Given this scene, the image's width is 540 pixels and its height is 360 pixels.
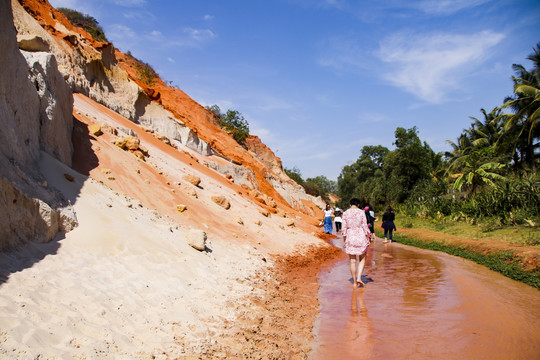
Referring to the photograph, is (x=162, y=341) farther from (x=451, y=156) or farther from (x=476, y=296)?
(x=451, y=156)

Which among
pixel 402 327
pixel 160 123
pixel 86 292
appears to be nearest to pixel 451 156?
pixel 160 123

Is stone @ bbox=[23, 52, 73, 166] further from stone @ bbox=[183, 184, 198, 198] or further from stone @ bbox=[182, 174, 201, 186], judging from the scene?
stone @ bbox=[182, 174, 201, 186]

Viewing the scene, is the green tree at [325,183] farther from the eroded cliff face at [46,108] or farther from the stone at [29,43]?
the stone at [29,43]

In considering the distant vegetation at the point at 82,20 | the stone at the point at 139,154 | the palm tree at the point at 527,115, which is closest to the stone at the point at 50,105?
the stone at the point at 139,154

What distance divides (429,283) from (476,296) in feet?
3.93

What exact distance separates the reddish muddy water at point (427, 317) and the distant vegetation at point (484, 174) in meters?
7.95

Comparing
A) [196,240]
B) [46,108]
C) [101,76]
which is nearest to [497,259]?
[196,240]

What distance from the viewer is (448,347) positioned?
4105 mm

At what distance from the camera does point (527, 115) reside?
80.2ft

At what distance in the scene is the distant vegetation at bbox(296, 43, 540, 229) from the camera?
15.7 metres

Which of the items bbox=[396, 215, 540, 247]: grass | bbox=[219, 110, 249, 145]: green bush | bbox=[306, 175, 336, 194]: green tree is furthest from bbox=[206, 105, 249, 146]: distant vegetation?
bbox=[306, 175, 336, 194]: green tree

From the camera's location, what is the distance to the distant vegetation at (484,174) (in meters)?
15.7

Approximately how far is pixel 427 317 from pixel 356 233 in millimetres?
2241

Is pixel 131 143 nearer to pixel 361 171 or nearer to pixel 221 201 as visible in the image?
pixel 221 201
